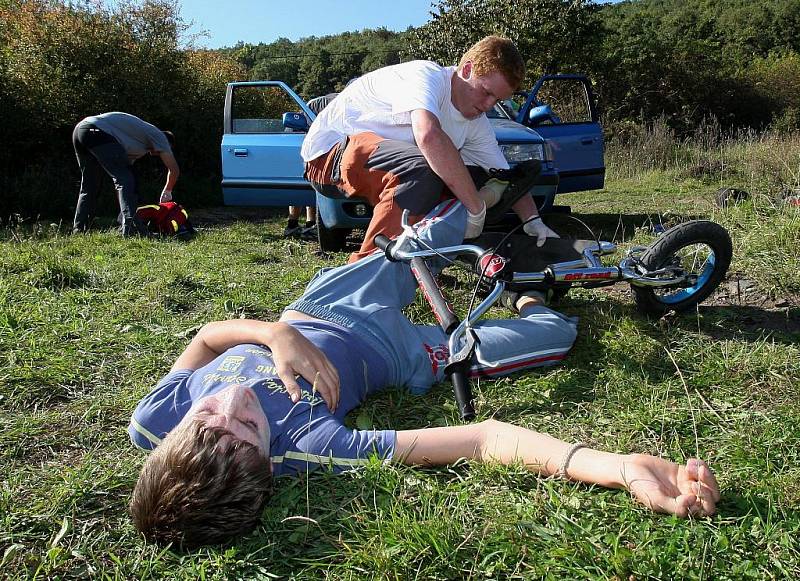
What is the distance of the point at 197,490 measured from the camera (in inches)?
67.8

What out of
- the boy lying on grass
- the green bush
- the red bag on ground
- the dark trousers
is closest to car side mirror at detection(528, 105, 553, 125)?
the red bag on ground

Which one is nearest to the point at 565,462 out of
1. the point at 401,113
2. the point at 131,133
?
the point at 401,113

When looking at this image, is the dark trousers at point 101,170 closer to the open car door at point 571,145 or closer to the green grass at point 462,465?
the green grass at point 462,465

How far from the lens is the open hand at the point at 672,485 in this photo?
1.71m

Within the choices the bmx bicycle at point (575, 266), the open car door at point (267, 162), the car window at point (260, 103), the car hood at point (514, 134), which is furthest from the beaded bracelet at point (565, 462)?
the car window at point (260, 103)

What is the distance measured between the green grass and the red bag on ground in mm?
2663

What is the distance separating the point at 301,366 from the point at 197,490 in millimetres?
568

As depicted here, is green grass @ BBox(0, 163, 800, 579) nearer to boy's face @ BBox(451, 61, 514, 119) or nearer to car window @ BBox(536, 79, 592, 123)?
boy's face @ BBox(451, 61, 514, 119)

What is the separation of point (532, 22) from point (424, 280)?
18.3 m

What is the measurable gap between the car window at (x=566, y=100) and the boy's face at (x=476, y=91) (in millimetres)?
11307

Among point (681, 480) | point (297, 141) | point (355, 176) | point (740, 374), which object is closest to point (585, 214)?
point (297, 141)

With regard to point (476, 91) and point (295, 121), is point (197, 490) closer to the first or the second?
→ point (476, 91)

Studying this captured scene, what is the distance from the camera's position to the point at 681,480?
5.86 feet

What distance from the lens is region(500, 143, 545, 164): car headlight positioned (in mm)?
5352
